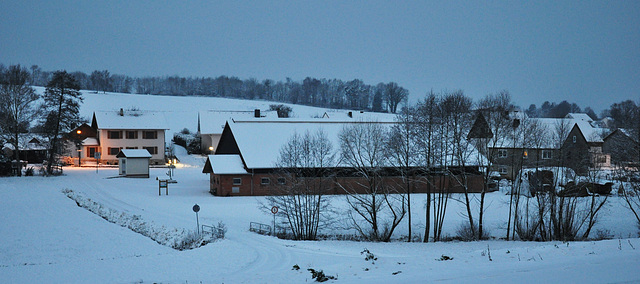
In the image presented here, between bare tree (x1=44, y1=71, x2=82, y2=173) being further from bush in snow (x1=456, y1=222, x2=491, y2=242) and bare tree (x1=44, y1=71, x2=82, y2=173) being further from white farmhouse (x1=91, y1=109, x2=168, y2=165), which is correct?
bush in snow (x1=456, y1=222, x2=491, y2=242)

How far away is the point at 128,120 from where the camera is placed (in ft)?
205

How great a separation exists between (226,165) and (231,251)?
1845 centimetres

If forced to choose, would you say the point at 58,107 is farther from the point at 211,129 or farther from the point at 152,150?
the point at 211,129

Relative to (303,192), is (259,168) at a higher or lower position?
higher

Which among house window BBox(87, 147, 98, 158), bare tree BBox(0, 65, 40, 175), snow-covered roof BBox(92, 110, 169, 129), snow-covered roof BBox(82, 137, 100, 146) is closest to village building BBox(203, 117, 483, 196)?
bare tree BBox(0, 65, 40, 175)

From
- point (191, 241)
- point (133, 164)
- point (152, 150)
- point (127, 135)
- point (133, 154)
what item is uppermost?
point (127, 135)

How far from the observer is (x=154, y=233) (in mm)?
24344

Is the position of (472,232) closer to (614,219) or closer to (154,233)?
(614,219)

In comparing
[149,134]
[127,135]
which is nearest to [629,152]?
[149,134]

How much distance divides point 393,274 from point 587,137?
56.6 m

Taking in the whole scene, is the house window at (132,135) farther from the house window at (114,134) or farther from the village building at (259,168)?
the village building at (259,168)

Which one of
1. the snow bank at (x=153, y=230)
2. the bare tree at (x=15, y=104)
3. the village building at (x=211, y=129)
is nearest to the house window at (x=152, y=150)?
the village building at (x=211, y=129)

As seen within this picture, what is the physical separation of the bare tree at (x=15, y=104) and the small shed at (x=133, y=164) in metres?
8.47

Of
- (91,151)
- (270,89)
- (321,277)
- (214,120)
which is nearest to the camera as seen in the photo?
(321,277)
